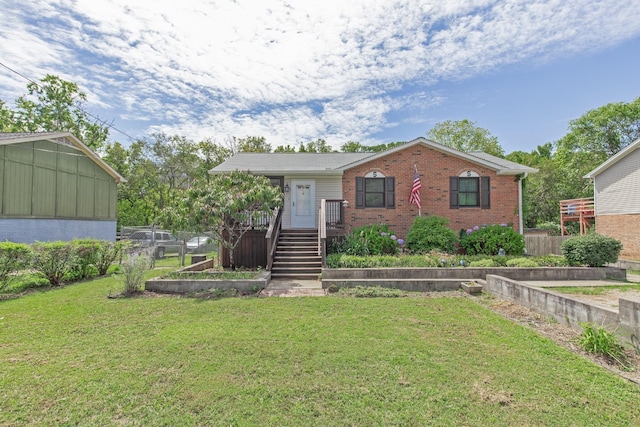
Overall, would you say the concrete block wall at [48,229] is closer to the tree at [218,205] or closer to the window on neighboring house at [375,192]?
the tree at [218,205]

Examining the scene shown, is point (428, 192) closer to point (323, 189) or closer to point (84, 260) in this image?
point (323, 189)

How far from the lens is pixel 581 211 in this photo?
19078 mm

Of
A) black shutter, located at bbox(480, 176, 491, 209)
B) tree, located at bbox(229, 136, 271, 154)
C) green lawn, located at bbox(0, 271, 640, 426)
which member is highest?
tree, located at bbox(229, 136, 271, 154)

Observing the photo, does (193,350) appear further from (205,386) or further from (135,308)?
(135,308)

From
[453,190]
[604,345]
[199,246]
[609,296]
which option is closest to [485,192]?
[453,190]

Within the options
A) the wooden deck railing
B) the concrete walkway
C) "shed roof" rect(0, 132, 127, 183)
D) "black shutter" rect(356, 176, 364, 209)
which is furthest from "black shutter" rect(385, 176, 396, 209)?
"shed roof" rect(0, 132, 127, 183)

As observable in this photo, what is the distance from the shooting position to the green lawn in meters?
2.60

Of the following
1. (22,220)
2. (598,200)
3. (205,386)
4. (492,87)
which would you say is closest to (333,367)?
(205,386)

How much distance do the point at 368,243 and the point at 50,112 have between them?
91.5 feet

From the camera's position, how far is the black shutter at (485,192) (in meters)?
12.2

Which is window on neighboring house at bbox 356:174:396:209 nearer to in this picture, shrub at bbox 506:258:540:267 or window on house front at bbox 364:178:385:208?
window on house front at bbox 364:178:385:208

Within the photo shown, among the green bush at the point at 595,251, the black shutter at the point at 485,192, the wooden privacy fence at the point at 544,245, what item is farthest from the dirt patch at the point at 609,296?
the wooden privacy fence at the point at 544,245

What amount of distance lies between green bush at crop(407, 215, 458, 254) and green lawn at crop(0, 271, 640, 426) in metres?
4.97

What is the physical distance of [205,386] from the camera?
3.01 m
